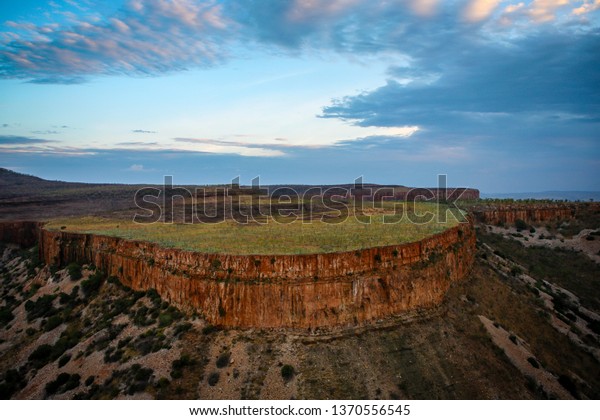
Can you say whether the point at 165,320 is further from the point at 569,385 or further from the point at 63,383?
the point at 569,385

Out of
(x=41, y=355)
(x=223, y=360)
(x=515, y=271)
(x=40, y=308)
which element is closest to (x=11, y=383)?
(x=41, y=355)

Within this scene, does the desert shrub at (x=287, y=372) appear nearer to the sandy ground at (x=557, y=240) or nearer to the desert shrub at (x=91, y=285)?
the desert shrub at (x=91, y=285)

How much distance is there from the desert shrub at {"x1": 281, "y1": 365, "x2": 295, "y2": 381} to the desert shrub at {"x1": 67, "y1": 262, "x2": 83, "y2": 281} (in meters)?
26.3

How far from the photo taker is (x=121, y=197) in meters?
106

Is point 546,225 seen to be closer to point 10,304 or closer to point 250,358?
point 250,358

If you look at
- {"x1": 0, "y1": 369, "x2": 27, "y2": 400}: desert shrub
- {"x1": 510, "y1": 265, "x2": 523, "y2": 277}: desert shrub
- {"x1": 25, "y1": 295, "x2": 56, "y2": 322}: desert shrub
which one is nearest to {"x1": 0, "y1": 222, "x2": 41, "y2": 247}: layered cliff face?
{"x1": 25, "y1": 295, "x2": 56, "y2": 322}: desert shrub

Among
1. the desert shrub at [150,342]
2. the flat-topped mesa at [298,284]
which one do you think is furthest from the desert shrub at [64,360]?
the flat-topped mesa at [298,284]

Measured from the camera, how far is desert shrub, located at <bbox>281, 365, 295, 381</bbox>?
2492 cm

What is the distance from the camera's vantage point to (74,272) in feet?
138

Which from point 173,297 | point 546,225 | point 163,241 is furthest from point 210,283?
point 546,225

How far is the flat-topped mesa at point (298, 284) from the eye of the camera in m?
28.6

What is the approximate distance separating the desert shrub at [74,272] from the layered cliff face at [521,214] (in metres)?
64.0

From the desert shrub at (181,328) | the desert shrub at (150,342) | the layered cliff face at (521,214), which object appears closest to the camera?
the desert shrub at (150,342)

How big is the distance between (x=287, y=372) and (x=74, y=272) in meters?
27.4
